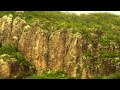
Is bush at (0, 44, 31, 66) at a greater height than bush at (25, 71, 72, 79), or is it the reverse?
bush at (0, 44, 31, 66)

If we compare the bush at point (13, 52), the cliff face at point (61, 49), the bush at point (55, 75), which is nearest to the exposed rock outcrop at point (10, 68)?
the bush at point (13, 52)

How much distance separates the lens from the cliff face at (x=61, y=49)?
47.9 feet

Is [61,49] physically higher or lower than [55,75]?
higher

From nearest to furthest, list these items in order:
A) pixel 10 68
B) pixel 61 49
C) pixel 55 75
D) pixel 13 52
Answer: pixel 55 75
pixel 10 68
pixel 61 49
pixel 13 52

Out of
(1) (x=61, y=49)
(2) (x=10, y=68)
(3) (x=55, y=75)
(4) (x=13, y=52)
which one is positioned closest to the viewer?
(3) (x=55, y=75)

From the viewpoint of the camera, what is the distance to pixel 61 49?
15281 mm

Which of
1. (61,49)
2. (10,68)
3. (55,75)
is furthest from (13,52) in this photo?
(55,75)

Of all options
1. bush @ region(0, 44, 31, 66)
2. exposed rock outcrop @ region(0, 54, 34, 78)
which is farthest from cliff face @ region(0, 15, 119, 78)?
exposed rock outcrop @ region(0, 54, 34, 78)

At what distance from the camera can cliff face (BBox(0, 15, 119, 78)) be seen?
14.6 m

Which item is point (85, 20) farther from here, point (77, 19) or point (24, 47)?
point (24, 47)

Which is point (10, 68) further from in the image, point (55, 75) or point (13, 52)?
point (55, 75)

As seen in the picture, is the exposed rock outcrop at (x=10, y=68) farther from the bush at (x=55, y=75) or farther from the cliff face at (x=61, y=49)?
the cliff face at (x=61, y=49)

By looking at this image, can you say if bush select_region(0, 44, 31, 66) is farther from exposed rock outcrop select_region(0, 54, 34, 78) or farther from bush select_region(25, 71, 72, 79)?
bush select_region(25, 71, 72, 79)
